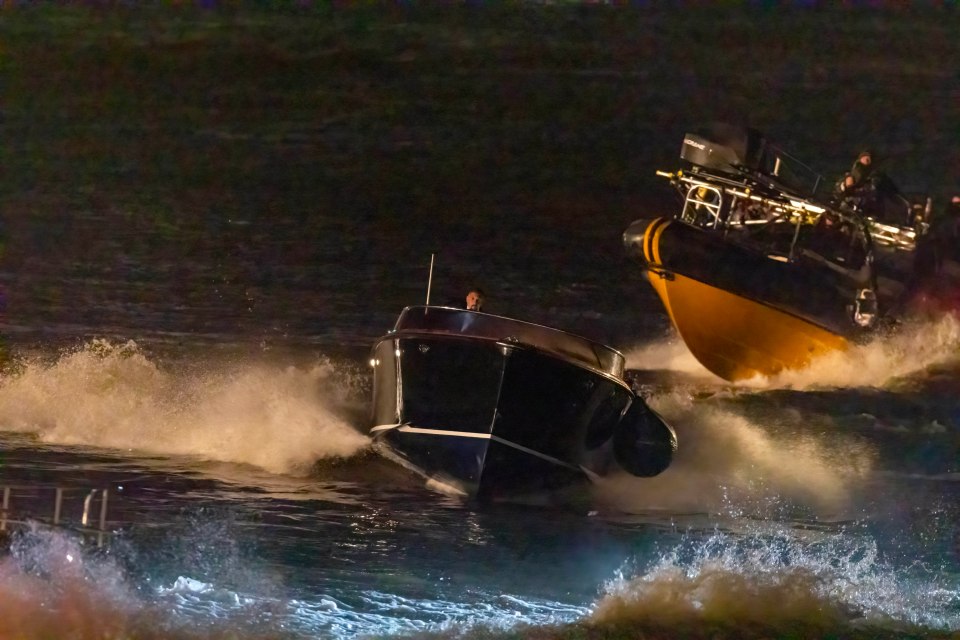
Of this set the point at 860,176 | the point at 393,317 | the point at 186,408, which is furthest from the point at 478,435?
the point at 393,317

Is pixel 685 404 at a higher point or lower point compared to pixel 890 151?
lower

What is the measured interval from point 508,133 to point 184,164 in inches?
256

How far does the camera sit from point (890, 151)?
2227 cm

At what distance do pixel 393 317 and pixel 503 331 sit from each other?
7.27 meters

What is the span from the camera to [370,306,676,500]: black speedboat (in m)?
10.2

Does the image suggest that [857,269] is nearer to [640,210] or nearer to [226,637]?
[640,210]

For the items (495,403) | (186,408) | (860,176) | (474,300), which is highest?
(860,176)

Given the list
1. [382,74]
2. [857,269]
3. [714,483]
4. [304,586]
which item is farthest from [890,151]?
[304,586]

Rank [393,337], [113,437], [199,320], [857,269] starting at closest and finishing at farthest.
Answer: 1. [393,337]
2. [113,437]
3. [857,269]
4. [199,320]

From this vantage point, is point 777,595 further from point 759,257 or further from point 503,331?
point 759,257

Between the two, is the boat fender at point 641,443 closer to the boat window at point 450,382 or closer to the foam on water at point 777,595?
the boat window at point 450,382

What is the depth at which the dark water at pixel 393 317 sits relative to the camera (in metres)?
7.82

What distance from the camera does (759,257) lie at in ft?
44.5

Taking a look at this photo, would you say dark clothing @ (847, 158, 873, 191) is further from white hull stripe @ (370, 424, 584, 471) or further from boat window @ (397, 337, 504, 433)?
boat window @ (397, 337, 504, 433)
